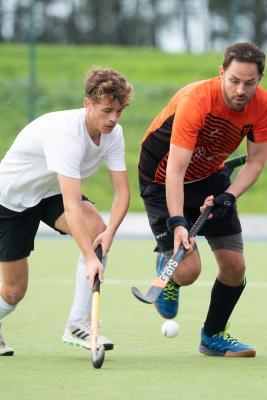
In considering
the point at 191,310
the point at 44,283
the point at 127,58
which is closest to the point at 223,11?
the point at 127,58

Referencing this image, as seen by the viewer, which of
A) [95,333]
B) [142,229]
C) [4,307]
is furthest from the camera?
[142,229]

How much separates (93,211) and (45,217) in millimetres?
259

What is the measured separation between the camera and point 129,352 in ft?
18.5

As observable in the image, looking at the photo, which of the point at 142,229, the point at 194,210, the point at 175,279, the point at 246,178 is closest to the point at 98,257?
the point at 175,279

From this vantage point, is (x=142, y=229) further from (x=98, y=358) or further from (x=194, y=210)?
(x=98, y=358)

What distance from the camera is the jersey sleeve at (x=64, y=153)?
5055mm

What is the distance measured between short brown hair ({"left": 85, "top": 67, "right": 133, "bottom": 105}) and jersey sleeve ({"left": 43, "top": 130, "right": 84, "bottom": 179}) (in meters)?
0.21

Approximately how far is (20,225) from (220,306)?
1.08 m

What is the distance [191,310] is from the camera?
7.30 meters

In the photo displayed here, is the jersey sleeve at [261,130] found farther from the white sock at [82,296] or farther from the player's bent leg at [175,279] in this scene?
the white sock at [82,296]

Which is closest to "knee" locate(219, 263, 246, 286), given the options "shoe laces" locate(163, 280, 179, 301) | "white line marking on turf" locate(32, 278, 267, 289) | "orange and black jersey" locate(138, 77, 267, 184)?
"shoe laces" locate(163, 280, 179, 301)

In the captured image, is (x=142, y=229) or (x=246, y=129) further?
(x=142, y=229)

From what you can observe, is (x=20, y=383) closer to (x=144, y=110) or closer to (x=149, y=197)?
(x=149, y=197)

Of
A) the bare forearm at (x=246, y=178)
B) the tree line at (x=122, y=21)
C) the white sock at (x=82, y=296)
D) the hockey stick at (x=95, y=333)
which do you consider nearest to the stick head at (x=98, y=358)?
the hockey stick at (x=95, y=333)
